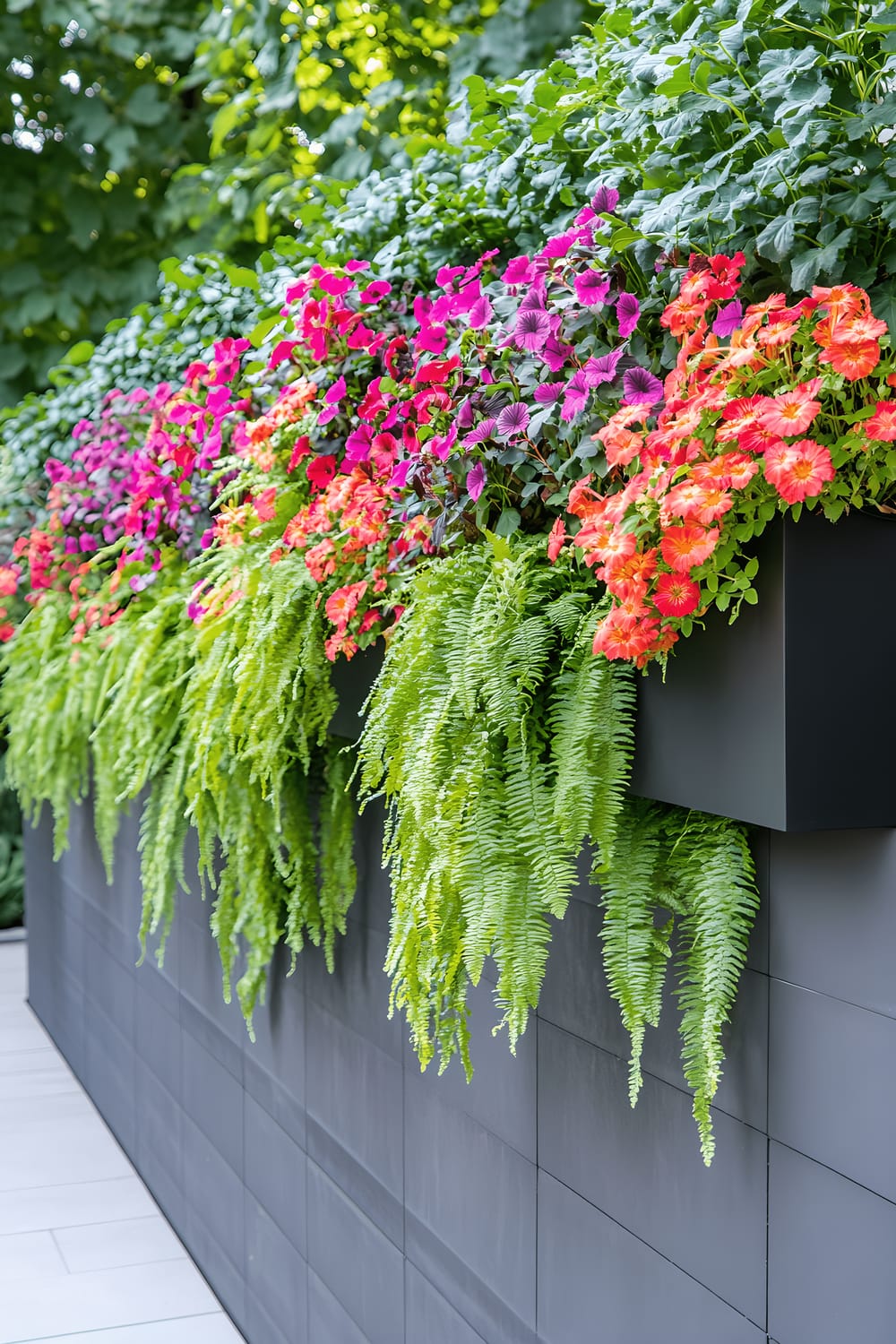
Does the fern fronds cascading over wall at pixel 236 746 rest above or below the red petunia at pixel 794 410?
below

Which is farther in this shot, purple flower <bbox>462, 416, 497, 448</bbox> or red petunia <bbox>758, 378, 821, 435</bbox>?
purple flower <bbox>462, 416, 497, 448</bbox>

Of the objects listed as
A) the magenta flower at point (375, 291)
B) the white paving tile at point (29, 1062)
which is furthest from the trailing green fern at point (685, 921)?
the white paving tile at point (29, 1062)

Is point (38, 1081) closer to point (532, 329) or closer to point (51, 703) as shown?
point (51, 703)

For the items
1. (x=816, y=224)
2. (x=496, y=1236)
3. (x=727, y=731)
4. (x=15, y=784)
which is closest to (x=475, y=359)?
(x=816, y=224)

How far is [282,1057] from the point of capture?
2.28 m

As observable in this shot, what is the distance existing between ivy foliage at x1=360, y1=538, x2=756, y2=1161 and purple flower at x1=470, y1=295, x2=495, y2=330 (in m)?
0.24

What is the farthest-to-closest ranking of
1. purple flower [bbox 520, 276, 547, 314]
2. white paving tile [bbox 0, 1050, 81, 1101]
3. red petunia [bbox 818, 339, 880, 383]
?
white paving tile [bbox 0, 1050, 81, 1101], purple flower [bbox 520, 276, 547, 314], red petunia [bbox 818, 339, 880, 383]

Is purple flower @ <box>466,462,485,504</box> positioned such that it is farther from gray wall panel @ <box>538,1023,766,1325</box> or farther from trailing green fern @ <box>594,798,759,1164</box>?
gray wall panel @ <box>538,1023,766,1325</box>

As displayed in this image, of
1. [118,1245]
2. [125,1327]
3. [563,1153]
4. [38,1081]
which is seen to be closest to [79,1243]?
[118,1245]

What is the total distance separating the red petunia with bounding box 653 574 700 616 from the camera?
0.94 meters

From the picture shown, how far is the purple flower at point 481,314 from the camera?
50.0 inches

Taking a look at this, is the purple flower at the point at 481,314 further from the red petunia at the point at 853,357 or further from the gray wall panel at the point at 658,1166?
the gray wall panel at the point at 658,1166

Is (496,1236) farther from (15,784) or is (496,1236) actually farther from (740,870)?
(15,784)

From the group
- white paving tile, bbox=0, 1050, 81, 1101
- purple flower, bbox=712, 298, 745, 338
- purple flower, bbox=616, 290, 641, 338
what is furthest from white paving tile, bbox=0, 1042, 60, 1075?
purple flower, bbox=712, 298, 745, 338
